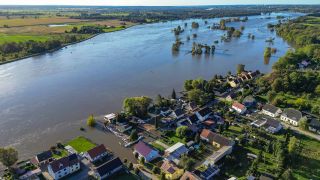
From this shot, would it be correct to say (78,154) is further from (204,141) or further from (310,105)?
(310,105)

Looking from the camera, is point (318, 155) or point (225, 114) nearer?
point (318, 155)

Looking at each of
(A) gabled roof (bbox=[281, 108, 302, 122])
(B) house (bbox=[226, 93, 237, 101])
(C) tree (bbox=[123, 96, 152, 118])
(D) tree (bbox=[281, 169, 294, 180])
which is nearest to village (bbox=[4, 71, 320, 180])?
(A) gabled roof (bbox=[281, 108, 302, 122])

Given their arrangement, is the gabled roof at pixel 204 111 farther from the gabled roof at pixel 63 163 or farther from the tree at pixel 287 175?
the gabled roof at pixel 63 163

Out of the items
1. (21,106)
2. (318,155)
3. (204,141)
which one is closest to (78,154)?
(204,141)

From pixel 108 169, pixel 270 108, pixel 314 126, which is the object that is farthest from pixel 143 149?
pixel 314 126

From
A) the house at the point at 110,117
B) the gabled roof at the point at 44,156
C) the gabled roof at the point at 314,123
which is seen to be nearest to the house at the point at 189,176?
the gabled roof at the point at 44,156

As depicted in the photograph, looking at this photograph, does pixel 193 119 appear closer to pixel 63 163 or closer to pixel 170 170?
pixel 170 170

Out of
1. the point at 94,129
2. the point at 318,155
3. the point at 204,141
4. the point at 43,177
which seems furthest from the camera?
the point at 94,129
